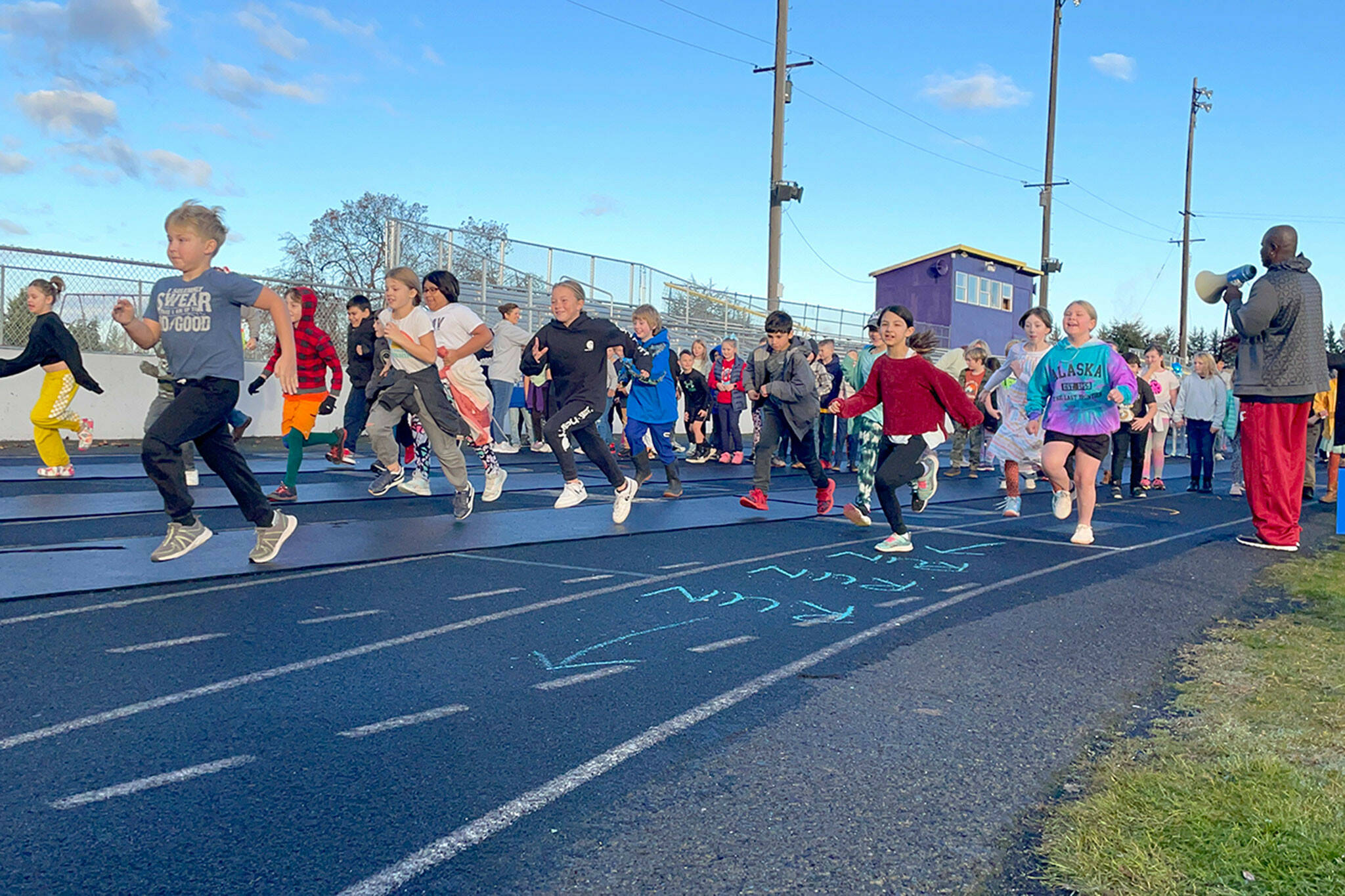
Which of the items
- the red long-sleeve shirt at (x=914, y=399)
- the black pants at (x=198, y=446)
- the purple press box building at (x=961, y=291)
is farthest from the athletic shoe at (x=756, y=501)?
the purple press box building at (x=961, y=291)

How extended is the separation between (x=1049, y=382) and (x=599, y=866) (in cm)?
765

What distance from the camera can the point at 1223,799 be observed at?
10.1 ft

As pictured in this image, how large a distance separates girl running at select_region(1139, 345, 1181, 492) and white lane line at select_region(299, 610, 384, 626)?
11.9 metres

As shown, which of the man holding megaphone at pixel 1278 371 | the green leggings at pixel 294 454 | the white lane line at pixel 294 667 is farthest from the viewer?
the green leggings at pixel 294 454

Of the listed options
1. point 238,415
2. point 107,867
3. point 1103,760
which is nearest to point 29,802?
point 107,867

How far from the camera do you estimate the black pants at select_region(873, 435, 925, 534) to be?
832cm

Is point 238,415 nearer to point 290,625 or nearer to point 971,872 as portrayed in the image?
point 290,625

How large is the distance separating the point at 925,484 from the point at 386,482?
514cm

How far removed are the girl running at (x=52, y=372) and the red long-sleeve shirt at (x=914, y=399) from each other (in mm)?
6802

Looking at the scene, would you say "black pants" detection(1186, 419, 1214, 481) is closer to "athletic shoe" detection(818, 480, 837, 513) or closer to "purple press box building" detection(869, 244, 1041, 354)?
"athletic shoe" detection(818, 480, 837, 513)

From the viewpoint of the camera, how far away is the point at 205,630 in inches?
200

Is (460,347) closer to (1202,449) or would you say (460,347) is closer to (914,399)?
(914,399)

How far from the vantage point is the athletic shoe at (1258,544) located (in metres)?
9.00

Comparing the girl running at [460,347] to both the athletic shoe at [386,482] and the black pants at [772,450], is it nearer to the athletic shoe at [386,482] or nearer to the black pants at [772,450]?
the athletic shoe at [386,482]
